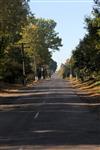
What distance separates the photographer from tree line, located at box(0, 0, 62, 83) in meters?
43.5

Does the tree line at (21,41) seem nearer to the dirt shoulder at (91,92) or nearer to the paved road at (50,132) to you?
the dirt shoulder at (91,92)

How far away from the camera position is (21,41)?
119 meters

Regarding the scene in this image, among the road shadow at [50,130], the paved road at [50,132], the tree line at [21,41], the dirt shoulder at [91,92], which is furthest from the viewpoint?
the dirt shoulder at [91,92]

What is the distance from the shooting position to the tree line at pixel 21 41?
43.5 metres

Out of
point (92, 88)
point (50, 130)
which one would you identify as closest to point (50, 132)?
point (50, 130)

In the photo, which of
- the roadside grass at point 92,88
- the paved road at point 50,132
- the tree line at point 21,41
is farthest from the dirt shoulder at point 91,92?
the paved road at point 50,132

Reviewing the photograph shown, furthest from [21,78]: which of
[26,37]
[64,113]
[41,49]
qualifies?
[64,113]

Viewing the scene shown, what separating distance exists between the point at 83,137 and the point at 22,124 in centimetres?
565

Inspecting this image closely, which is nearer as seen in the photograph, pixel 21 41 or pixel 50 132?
pixel 50 132

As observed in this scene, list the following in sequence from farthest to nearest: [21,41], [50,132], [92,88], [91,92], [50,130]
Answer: [21,41], [92,88], [91,92], [50,130], [50,132]

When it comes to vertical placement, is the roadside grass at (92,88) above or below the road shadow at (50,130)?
above

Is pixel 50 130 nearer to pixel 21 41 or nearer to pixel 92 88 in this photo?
pixel 92 88

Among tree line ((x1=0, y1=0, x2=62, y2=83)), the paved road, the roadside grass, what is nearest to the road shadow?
the paved road

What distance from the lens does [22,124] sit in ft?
78.5
